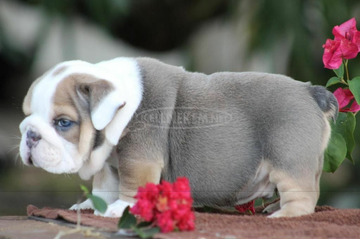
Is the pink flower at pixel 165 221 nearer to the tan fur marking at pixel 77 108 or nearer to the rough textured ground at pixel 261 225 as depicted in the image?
the rough textured ground at pixel 261 225

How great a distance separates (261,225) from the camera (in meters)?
1.73

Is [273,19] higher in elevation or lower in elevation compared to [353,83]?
lower

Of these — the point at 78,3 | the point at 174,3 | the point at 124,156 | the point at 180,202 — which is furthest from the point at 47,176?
the point at 180,202

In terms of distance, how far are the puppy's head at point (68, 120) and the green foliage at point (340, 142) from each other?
0.69 metres

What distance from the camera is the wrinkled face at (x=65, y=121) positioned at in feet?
6.03

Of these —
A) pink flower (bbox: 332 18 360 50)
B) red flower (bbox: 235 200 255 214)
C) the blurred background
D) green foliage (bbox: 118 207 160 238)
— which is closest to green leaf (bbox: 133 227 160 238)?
green foliage (bbox: 118 207 160 238)

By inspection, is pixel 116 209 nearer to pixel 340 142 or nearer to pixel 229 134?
pixel 229 134

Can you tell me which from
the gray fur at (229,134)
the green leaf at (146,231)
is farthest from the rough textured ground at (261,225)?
the gray fur at (229,134)

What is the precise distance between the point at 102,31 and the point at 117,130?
310 centimetres

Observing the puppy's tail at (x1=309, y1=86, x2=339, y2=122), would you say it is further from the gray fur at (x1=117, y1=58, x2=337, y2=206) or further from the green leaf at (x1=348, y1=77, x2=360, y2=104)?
the green leaf at (x1=348, y1=77, x2=360, y2=104)

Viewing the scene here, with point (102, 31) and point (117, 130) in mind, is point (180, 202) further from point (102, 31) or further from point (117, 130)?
point (102, 31)

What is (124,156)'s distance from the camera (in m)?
1.92

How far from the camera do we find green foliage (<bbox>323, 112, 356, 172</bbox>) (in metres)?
2.10

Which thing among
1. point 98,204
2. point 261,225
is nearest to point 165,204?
point 98,204
